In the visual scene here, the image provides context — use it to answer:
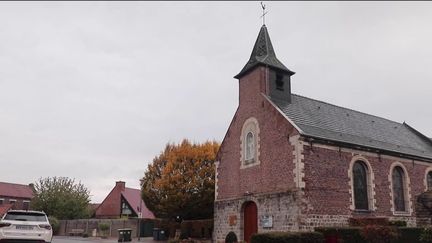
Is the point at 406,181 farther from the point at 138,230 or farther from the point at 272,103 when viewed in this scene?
the point at 138,230

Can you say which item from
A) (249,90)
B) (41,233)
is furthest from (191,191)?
(41,233)

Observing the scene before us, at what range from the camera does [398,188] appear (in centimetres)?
2309

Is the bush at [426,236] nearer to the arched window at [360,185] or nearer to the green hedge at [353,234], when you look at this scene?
the green hedge at [353,234]

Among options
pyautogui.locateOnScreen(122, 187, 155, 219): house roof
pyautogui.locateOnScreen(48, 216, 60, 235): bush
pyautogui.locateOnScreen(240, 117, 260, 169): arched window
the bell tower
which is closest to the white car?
pyautogui.locateOnScreen(240, 117, 260, 169): arched window

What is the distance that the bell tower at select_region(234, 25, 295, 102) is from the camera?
22891 mm

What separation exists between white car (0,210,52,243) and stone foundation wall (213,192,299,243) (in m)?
10.3

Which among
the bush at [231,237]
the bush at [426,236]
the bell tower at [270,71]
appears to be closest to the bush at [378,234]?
the bush at [426,236]

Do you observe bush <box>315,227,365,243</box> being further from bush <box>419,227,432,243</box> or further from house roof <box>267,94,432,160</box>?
house roof <box>267,94,432,160</box>

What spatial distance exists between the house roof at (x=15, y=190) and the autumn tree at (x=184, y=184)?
42.7 meters

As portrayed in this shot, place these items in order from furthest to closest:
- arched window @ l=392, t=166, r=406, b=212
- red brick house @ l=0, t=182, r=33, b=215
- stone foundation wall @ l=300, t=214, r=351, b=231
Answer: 1. red brick house @ l=0, t=182, r=33, b=215
2. arched window @ l=392, t=166, r=406, b=212
3. stone foundation wall @ l=300, t=214, r=351, b=231

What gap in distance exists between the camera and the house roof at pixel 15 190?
218 feet

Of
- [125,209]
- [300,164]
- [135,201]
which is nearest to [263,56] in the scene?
[300,164]

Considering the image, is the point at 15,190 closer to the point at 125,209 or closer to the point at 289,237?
the point at 125,209

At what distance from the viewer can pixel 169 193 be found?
31359mm
